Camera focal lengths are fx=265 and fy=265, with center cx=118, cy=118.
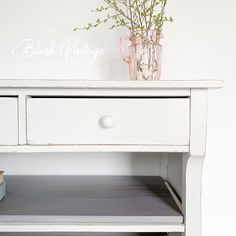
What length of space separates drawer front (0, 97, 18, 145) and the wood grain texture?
20 cm

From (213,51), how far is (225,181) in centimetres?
52

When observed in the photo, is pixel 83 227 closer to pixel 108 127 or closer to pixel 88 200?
pixel 88 200

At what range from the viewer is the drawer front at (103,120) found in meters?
0.67

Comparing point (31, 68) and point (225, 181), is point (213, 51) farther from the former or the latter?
point (31, 68)

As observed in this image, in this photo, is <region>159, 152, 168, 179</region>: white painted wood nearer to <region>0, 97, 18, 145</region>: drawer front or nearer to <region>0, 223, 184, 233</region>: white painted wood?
<region>0, 223, 184, 233</region>: white painted wood

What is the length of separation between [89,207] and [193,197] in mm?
286

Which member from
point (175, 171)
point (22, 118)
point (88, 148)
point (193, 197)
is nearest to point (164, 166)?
point (175, 171)

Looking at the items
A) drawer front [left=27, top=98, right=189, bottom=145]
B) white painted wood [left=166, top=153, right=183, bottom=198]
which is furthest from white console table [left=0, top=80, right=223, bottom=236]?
white painted wood [left=166, top=153, right=183, bottom=198]

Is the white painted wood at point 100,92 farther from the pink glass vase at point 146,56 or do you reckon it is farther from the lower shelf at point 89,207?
the lower shelf at point 89,207

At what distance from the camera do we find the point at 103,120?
67cm

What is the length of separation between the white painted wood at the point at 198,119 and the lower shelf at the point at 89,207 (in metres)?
0.20

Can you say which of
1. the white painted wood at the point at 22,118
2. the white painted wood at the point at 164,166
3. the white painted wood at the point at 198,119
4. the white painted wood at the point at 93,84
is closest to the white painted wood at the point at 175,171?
the white painted wood at the point at 164,166

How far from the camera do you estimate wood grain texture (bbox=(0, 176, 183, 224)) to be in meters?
0.69

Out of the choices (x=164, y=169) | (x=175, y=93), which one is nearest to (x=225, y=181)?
(x=164, y=169)
